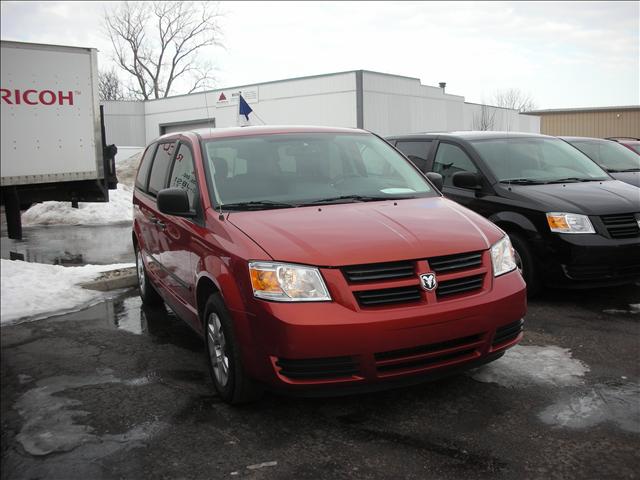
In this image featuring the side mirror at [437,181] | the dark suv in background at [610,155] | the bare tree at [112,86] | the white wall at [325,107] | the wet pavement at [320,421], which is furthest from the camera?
the bare tree at [112,86]

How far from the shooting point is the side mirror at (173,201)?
4070mm

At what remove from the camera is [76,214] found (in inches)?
579

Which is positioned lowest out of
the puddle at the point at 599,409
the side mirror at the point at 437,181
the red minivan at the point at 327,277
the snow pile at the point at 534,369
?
the puddle at the point at 599,409

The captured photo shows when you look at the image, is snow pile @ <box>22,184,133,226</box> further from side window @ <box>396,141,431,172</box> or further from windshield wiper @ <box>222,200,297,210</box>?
windshield wiper @ <box>222,200,297,210</box>

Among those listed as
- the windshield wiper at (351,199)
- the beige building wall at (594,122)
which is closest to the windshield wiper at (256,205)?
the windshield wiper at (351,199)

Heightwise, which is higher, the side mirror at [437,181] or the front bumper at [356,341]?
the side mirror at [437,181]

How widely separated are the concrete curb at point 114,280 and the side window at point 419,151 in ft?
12.1

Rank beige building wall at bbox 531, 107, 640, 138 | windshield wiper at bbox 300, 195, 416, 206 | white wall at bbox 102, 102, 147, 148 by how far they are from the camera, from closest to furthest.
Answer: windshield wiper at bbox 300, 195, 416, 206 → white wall at bbox 102, 102, 147, 148 → beige building wall at bbox 531, 107, 640, 138

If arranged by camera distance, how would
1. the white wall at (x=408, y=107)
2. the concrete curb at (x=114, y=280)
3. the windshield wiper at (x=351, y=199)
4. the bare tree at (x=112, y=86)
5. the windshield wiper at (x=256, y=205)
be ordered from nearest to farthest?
1. the windshield wiper at (x=256, y=205)
2. the windshield wiper at (x=351, y=199)
3. the concrete curb at (x=114, y=280)
4. the white wall at (x=408, y=107)
5. the bare tree at (x=112, y=86)

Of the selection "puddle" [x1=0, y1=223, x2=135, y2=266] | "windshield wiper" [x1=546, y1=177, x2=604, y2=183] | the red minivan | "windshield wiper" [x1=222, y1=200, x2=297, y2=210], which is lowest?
"puddle" [x1=0, y1=223, x2=135, y2=266]

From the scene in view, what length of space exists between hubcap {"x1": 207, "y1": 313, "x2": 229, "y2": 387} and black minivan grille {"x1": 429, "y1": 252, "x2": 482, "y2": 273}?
129 centimetres

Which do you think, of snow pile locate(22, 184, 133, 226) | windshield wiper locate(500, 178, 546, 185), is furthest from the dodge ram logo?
snow pile locate(22, 184, 133, 226)

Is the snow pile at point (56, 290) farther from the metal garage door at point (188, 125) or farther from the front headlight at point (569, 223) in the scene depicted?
the metal garage door at point (188, 125)

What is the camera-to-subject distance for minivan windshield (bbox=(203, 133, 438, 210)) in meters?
4.19
